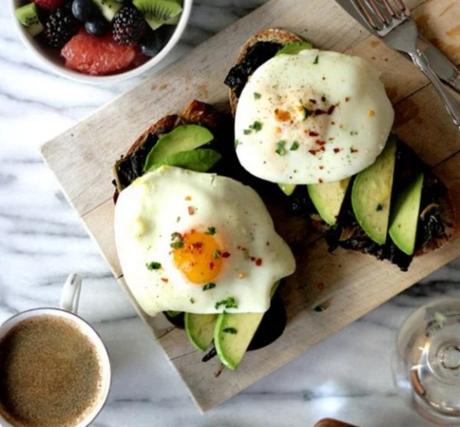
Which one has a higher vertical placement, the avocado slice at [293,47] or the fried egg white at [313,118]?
the avocado slice at [293,47]

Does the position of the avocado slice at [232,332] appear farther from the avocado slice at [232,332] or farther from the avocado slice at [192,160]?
the avocado slice at [192,160]

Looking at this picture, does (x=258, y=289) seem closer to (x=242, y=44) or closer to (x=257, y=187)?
(x=257, y=187)

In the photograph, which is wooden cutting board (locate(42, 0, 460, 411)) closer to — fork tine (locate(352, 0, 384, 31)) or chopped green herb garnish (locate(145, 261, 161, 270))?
fork tine (locate(352, 0, 384, 31))

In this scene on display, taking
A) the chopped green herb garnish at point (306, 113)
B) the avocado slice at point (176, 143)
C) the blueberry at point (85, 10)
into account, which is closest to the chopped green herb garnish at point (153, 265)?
the avocado slice at point (176, 143)

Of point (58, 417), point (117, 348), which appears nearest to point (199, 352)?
point (117, 348)

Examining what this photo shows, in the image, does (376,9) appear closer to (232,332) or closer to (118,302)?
(232,332)
